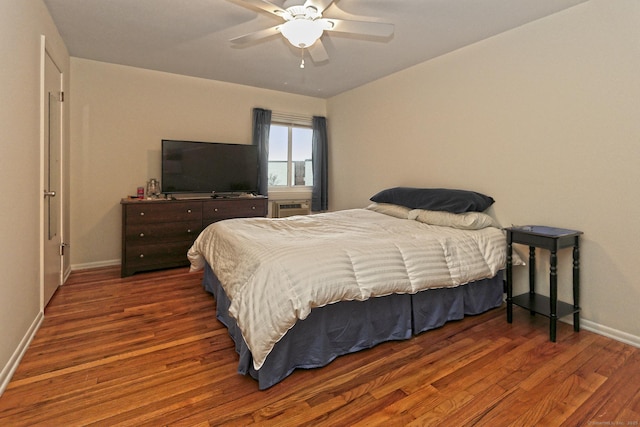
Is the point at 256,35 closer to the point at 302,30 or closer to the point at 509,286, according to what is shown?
the point at 302,30

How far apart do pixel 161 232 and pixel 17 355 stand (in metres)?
2.05

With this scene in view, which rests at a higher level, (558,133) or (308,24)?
(308,24)

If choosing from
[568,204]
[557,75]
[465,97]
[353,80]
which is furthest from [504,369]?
[353,80]

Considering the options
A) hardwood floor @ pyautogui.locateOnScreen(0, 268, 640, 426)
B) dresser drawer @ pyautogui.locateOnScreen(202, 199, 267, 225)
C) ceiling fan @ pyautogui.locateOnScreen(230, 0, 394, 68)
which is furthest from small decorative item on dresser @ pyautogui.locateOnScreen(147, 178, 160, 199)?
ceiling fan @ pyautogui.locateOnScreen(230, 0, 394, 68)

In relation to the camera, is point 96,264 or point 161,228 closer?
point 161,228

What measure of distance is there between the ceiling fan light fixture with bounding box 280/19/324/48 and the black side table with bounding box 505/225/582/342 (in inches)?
81.0

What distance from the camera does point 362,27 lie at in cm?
236

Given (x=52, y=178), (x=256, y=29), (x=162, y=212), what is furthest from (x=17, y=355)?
(x=256, y=29)

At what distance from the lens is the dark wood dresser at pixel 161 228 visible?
3.75 meters

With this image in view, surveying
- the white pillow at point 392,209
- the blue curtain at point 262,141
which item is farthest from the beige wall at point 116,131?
the white pillow at point 392,209

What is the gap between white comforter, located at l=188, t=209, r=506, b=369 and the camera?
177 centimetres

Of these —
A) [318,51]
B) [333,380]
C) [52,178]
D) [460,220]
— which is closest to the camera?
[333,380]

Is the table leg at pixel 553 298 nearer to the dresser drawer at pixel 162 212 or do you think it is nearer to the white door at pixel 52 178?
the dresser drawer at pixel 162 212

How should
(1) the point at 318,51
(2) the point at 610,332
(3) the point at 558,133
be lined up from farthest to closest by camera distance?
(1) the point at 318,51 < (3) the point at 558,133 < (2) the point at 610,332
